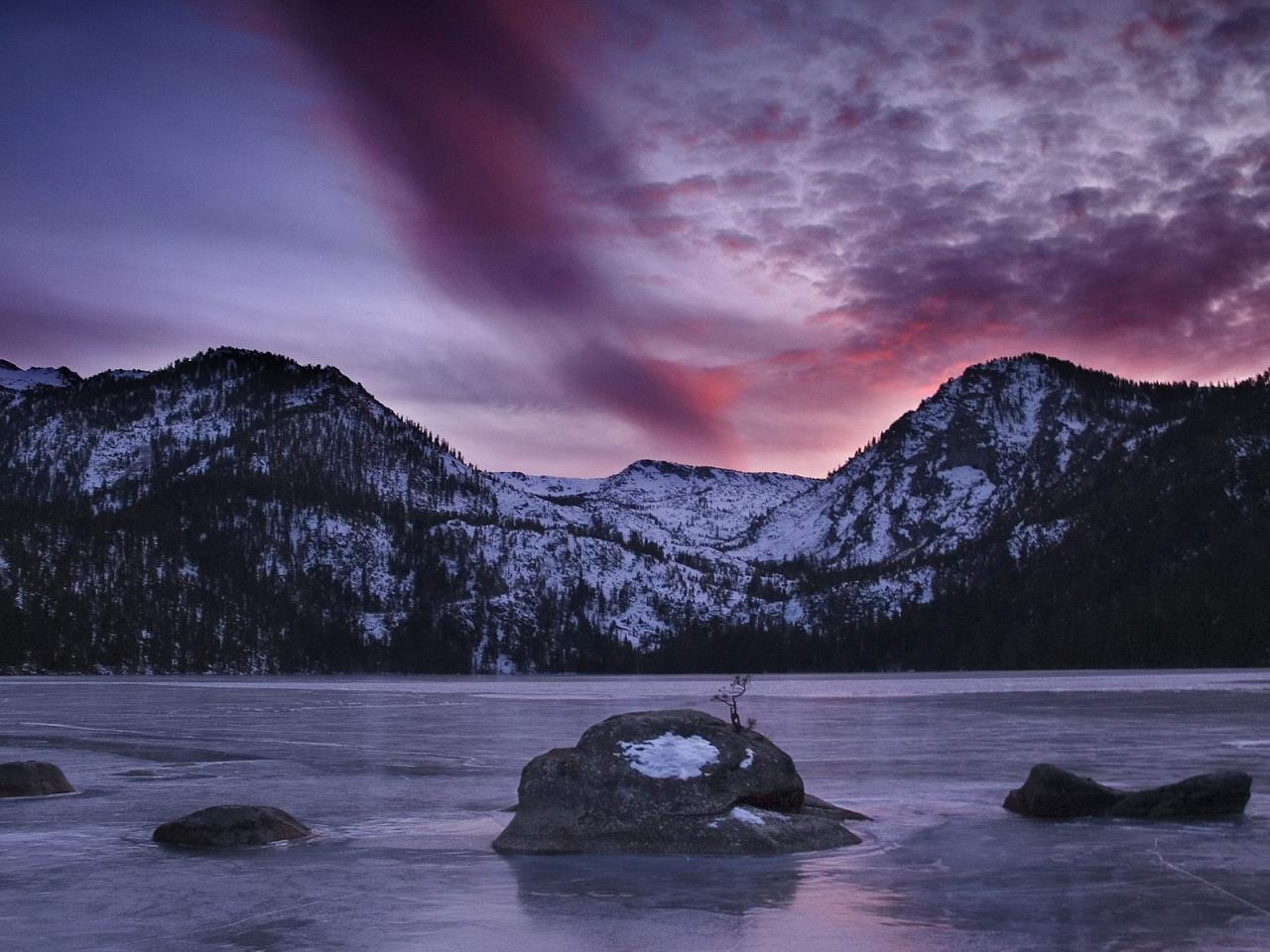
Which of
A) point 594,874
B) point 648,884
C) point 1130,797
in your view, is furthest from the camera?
point 1130,797

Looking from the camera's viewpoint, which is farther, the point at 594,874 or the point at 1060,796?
the point at 1060,796

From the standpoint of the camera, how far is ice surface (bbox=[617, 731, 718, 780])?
19.1 meters

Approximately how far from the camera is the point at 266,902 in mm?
13922

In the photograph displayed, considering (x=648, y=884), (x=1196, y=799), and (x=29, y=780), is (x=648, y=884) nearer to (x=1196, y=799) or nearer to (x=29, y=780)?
(x=1196, y=799)

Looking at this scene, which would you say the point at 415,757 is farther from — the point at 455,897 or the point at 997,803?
the point at 455,897

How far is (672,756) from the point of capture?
1945 centimetres

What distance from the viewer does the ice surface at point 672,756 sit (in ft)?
62.8

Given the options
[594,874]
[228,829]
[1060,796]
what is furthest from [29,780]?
[1060,796]

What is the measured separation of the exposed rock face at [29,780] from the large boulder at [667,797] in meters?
11.6

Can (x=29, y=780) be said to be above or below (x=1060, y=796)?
below

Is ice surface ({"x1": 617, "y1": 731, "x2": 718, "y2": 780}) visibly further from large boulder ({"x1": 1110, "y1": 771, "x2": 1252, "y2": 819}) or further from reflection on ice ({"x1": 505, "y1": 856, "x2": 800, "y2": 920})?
large boulder ({"x1": 1110, "y1": 771, "x2": 1252, "y2": 819})

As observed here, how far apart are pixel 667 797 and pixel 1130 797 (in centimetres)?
870

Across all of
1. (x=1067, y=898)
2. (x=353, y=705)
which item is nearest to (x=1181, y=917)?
(x=1067, y=898)

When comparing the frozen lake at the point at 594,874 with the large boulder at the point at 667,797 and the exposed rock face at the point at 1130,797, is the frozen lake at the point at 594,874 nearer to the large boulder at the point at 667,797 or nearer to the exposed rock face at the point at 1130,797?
the exposed rock face at the point at 1130,797
